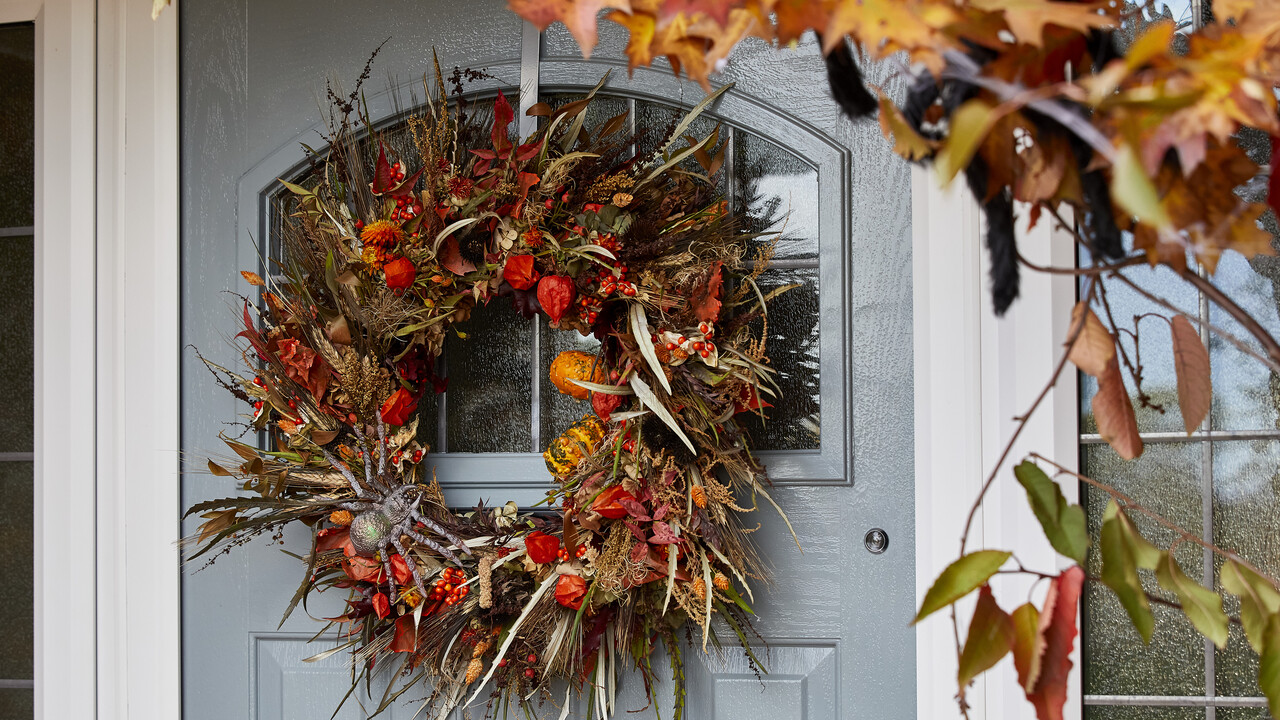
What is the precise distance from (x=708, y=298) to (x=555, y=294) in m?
0.24

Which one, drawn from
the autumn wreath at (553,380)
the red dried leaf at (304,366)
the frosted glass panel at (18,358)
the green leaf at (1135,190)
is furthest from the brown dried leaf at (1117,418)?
the frosted glass panel at (18,358)

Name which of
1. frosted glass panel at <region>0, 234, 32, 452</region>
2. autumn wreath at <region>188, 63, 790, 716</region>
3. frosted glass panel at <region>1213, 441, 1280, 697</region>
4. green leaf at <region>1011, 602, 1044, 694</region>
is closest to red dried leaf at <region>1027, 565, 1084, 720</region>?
green leaf at <region>1011, 602, 1044, 694</region>

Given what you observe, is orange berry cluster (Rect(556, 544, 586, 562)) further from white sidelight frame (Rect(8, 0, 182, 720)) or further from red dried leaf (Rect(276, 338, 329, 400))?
white sidelight frame (Rect(8, 0, 182, 720))

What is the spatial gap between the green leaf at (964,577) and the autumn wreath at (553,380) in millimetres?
713

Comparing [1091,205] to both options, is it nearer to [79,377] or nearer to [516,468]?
[516,468]

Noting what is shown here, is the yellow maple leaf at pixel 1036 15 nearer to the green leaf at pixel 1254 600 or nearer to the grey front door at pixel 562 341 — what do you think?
the green leaf at pixel 1254 600

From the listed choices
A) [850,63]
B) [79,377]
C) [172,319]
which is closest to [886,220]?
[850,63]

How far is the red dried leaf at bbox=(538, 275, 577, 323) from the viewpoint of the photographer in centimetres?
125

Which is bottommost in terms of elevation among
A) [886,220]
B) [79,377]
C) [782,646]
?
[782,646]

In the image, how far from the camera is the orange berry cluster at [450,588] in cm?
128

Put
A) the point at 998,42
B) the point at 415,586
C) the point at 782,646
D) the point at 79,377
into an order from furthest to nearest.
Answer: the point at 79,377 → the point at 782,646 → the point at 415,586 → the point at 998,42

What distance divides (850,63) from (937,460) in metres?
0.97

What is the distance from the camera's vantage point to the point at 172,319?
61.7 inches

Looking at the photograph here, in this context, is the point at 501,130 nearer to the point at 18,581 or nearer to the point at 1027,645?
the point at 1027,645
